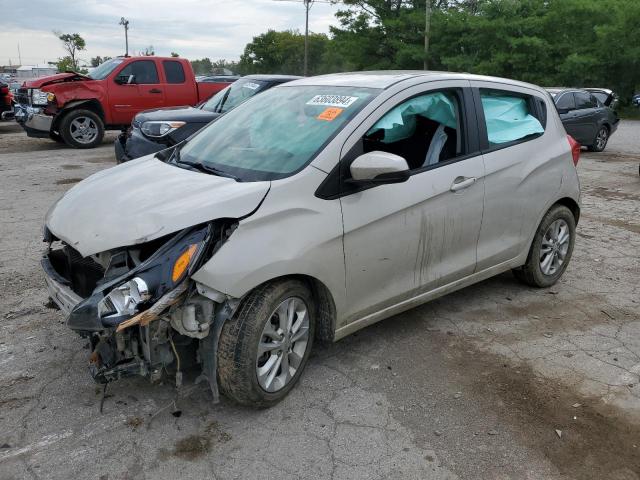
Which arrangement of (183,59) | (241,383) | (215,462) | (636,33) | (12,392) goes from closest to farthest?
(215,462) < (241,383) < (12,392) < (183,59) < (636,33)

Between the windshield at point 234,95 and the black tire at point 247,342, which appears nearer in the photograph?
the black tire at point 247,342

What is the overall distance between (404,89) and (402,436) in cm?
204

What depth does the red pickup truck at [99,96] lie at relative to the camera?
1180cm

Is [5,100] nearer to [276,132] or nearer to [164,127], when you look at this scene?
[164,127]

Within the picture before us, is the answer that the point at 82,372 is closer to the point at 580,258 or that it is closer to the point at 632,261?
the point at 580,258

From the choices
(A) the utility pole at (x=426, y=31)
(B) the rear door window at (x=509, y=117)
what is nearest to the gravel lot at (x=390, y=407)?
(B) the rear door window at (x=509, y=117)

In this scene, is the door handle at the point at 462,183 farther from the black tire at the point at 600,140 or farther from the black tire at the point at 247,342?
the black tire at the point at 600,140

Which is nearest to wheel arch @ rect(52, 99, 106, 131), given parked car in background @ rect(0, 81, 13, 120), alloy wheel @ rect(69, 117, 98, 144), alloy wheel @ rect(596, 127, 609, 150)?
alloy wheel @ rect(69, 117, 98, 144)

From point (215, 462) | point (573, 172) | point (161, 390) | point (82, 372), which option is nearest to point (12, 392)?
point (82, 372)

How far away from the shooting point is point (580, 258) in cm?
576

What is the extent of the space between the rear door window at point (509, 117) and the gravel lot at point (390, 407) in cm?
131

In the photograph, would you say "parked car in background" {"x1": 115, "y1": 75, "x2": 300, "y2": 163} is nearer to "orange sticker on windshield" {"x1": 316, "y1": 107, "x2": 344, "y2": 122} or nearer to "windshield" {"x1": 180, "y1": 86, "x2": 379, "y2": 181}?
"windshield" {"x1": 180, "y1": 86, "x2": 379, "y2": 181}

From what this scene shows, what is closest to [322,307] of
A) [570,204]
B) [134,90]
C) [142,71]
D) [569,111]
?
[570,204]

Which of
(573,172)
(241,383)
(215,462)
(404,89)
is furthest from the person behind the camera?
(573,172)
